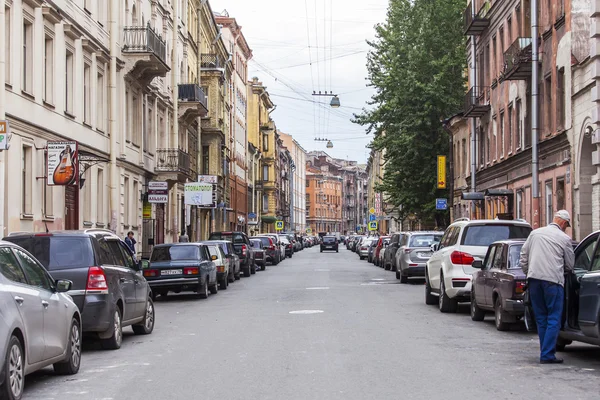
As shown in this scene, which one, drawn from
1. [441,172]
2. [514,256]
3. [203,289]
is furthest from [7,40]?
[441,172]

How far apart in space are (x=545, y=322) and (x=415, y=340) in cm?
265

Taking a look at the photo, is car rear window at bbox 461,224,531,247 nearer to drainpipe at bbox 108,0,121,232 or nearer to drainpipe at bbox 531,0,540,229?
drainpipe at bbox 531,0,540,229

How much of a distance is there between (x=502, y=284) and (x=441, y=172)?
37.1 m

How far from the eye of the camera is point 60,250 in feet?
42.8

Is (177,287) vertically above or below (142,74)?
below

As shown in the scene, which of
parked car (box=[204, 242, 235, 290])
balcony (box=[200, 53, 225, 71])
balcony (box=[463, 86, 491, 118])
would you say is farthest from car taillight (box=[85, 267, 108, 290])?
balcony (box=[200, 53, 225, 71])

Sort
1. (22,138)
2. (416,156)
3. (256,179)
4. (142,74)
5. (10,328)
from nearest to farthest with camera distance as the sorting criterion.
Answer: (10,328)
(22,138)
(142,74)
(416,156)
(256,179)

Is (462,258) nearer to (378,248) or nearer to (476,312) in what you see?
(476,312)

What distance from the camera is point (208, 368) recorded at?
11234 millimetres

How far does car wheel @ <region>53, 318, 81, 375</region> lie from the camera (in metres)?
10.8

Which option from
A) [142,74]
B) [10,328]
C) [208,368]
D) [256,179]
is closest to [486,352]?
[208,368]

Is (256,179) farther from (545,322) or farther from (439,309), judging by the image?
(545,322)

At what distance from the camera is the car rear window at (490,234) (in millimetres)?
18891

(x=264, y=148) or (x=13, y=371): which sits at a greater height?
(x=264, y=148)
